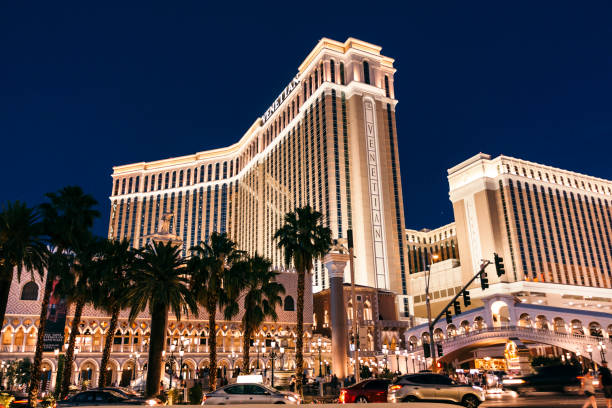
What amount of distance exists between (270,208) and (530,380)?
115 metres

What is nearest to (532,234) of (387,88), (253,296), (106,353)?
(387,88)

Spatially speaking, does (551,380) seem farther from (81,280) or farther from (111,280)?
(81,280)

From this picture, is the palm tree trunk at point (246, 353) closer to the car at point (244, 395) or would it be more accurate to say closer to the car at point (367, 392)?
the car at point (367, 392)

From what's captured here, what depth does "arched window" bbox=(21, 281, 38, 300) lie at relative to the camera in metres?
64.7

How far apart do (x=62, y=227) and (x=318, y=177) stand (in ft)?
274

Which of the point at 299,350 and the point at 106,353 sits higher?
the point at 106,353

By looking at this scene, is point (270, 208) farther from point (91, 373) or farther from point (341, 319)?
point (341, 319)

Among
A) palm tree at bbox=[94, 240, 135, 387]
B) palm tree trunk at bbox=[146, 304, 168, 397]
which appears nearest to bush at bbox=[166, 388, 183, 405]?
palm tree trunk at bbox=[146, 304, 168, 397]

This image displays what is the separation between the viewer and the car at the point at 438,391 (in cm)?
2081

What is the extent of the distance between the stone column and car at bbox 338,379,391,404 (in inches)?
965

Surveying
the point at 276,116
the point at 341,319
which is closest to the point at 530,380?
the point at 341,319

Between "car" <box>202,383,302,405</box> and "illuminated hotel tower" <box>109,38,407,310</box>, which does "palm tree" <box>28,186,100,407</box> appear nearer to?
"car" <box>202,383,302,405</box>

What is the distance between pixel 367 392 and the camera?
24719 mm

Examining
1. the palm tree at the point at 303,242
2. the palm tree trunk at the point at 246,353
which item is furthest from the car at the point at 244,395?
the palm tree trunk at the point at 246,353
